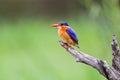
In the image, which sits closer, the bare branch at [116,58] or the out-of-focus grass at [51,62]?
the bare branch at [116,58]

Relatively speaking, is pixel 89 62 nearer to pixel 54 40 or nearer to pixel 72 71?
pixel 72 71

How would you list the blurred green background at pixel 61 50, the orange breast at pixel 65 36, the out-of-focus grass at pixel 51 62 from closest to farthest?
the orange breast at pixel 65 36 < the blurred green background at pixel 61 50 < the out-of-focus grass at pixel 51 62

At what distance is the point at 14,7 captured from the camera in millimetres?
5480

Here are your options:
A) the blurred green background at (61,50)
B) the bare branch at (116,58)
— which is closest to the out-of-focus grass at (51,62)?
the blurred green background at (61,50)

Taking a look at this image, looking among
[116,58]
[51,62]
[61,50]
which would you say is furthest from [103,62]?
[61,50]

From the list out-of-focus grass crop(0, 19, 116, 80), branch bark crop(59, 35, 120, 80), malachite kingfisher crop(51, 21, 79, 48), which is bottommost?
branch bark crop(59, 35, 120, 80)

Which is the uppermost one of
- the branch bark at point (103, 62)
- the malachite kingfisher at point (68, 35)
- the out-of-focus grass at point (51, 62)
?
the out-of-focus grass at point (51, 62)

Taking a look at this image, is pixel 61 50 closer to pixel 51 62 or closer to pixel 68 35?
pixel 51 62

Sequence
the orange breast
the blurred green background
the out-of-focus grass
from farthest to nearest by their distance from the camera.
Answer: the out-of-focus grass, the blurred green background, the orange breast

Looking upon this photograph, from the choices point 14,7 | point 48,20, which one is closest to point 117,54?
point 48,20

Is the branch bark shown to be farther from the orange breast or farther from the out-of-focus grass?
the out-of-focus grass

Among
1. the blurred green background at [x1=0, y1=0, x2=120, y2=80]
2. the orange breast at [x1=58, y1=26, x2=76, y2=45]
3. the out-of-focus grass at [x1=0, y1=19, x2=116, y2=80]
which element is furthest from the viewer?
the out-of-focus grass at [x1=0, y1=19, x2=116, y2=80]

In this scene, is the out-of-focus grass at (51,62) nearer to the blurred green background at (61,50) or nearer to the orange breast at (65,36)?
the blurred green background at (61,50)

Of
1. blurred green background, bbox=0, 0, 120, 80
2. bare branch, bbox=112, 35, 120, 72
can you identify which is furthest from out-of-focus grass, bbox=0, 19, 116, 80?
bare branch, bbox=112, 35, 120, 72
